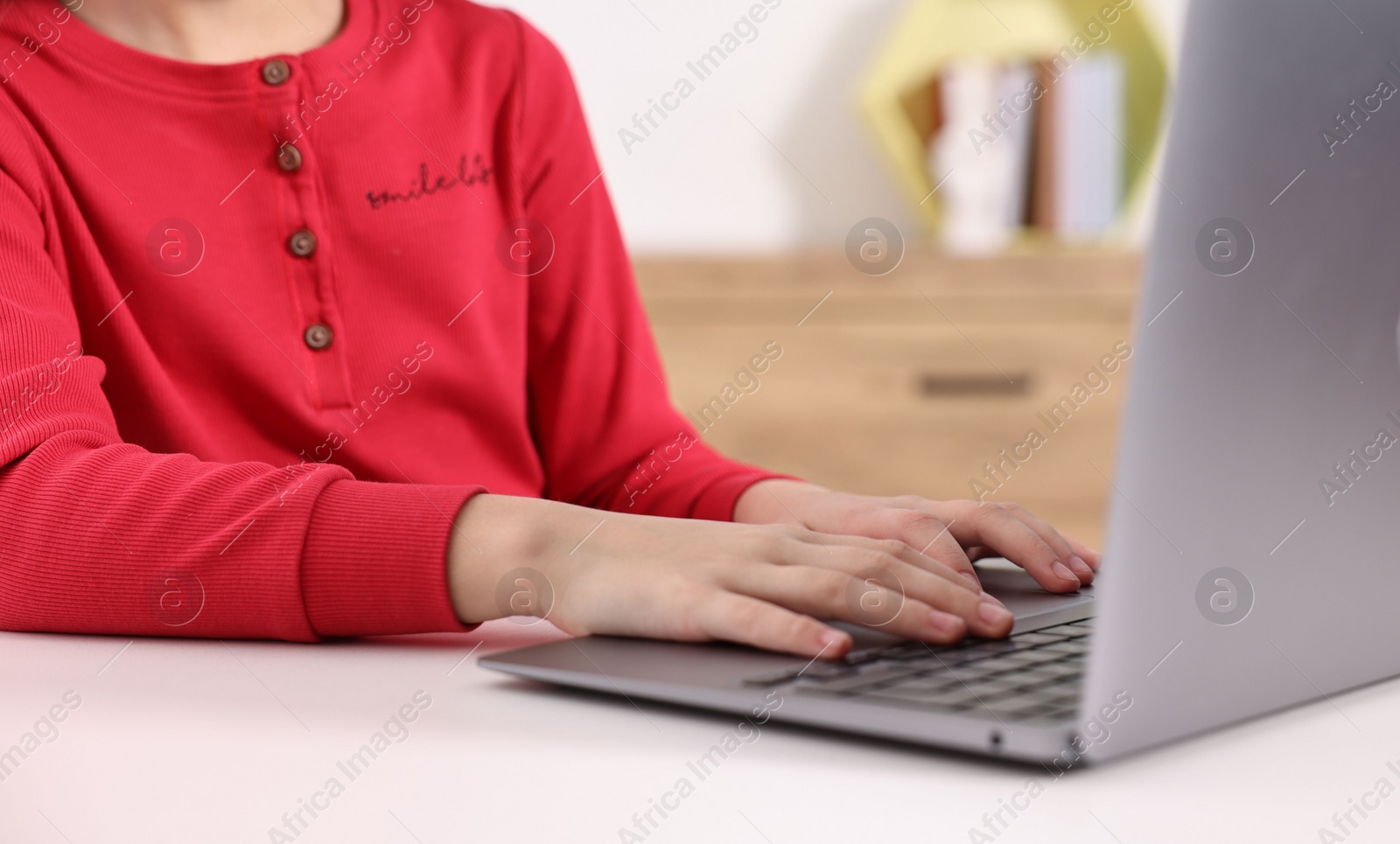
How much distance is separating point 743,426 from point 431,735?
1.71 m

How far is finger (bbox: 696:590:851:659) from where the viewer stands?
50cm

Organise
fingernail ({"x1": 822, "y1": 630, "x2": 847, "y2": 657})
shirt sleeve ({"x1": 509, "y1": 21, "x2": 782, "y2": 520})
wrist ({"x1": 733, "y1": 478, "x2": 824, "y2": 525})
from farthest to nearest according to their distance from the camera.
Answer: shirt sleeve ({"x1": 509, "y1": 21, "x2": 782, "y2": 520}) < wrist ({"x1": 733, "y1": 478, "x2": 824, "y2": 525}) < fingernail ({"x1": 822, "y1": 630, "x2": 847, "y2": 657})

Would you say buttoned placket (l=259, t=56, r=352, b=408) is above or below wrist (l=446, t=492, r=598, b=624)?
below

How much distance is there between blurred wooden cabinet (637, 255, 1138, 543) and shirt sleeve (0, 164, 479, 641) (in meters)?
1.44

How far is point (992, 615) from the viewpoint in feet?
1.73

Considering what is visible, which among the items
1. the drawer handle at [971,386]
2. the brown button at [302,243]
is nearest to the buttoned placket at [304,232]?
the brown button at [302,243]

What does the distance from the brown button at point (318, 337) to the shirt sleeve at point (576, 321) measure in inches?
8.1

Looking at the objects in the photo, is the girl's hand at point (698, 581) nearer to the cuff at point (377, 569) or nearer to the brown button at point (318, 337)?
the cuff at point (377, 569)

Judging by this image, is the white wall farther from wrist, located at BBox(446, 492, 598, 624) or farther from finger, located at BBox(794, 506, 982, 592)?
wrist, located at BBox(446, 492, 598, 624)

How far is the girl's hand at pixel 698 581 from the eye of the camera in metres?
0.52

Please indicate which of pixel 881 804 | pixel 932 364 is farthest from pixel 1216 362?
pixel 932 364

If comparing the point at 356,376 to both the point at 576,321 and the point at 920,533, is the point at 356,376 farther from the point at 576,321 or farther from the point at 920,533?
the point at 920,533

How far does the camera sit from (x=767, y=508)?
0.90 metres

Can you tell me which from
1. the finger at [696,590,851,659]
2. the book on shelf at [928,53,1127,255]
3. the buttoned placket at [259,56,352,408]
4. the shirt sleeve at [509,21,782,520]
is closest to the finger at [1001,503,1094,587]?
the finger at [696,590,851,659]
